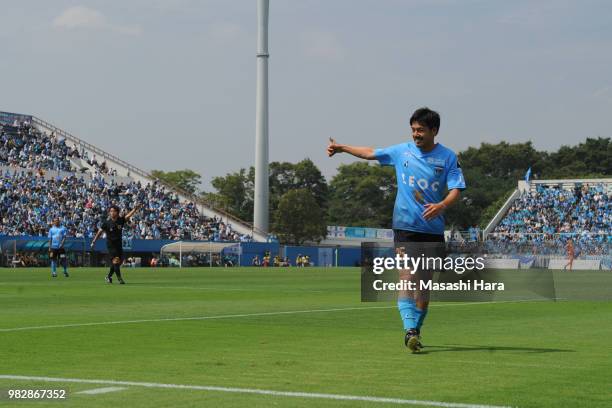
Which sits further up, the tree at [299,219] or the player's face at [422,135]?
the tree at [299,219]

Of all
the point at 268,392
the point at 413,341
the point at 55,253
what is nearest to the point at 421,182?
the point at 413,341

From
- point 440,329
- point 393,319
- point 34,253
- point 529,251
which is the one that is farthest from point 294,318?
point 529,251

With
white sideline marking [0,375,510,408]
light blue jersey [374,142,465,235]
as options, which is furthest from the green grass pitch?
light blue jersey [374,142,465,235]

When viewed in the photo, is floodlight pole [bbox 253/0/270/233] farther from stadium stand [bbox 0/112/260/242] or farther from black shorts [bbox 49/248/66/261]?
black shorts [bbox 49/248/66/261]

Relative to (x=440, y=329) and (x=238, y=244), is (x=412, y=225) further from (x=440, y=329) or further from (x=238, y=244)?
(x=238, y=244)

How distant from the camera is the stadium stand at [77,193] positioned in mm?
62812

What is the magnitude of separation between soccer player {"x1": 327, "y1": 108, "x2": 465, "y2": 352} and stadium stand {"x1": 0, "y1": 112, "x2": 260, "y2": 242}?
51.8 meters

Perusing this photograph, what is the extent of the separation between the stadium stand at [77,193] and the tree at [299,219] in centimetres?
3277

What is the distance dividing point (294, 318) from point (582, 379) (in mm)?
7144

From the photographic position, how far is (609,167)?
147 meters

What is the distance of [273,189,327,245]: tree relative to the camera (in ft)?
377

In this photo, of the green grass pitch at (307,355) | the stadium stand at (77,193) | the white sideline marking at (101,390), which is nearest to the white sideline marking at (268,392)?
the green grass pitch at (307,355)

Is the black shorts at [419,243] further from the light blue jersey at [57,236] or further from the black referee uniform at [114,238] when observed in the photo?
the light blue jersey at [57,236]

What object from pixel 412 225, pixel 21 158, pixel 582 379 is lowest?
pixel 582 379
